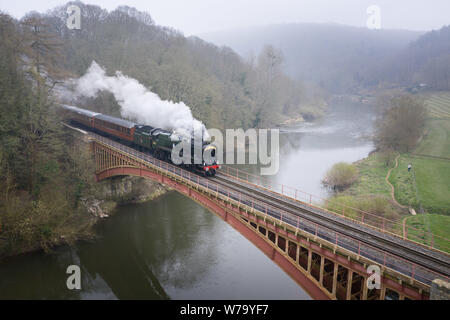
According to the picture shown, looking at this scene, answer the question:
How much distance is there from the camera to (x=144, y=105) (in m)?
32.0

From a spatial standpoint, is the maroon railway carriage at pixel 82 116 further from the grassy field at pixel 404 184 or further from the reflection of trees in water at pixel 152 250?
the grassy field at pixel 404 184

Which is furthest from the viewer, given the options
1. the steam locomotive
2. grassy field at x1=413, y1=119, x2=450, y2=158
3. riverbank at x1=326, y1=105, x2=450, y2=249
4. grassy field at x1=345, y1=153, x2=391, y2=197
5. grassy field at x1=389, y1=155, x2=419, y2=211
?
grassy field at x1=413, y1=119, x2=450, y2=158

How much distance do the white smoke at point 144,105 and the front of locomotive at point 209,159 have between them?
2.22 meters

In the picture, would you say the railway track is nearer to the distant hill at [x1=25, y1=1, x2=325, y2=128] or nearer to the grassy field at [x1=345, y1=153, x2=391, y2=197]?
the grassy field at [x1=345, y1=153, x2=391, y2=197]

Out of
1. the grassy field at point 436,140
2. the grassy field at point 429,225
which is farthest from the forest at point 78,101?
the grassy field at point 436,140

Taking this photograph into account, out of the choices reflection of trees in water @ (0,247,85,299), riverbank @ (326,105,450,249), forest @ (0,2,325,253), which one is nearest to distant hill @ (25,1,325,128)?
forest @ (0,2,325,253)

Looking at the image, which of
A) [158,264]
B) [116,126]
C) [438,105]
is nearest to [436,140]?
[438,105]

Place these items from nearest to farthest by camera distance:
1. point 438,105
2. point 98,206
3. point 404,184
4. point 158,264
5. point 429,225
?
point 429,225
point 158,264
point 98,206
point 404,184
point 438,105

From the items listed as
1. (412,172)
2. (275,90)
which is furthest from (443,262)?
(275,90)

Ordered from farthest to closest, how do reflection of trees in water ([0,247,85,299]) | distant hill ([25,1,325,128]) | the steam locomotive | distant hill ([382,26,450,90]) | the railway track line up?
1. distant hill ([382,26,450,90])
2. distant hill ([25,1,325,128])
3. the steam locomotive
4. reflection of trees in water ([0,247,85,299])
5. the railway track

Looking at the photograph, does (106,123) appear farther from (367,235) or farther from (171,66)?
(367,235)

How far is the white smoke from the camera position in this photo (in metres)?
26.8

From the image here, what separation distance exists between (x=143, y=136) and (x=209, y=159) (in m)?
8.61
